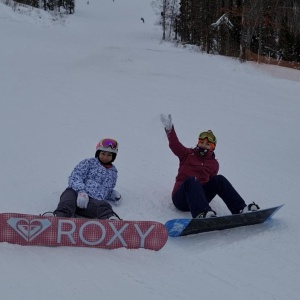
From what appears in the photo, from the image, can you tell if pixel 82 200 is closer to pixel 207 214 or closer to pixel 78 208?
pixel 78 208

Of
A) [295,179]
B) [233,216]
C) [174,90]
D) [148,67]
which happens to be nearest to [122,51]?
[148,67]

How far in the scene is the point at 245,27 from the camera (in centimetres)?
2170

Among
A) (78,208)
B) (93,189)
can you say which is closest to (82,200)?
(78,208)

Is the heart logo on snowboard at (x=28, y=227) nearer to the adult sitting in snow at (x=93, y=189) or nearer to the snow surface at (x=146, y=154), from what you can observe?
the snow surface at (x=146, y=154)

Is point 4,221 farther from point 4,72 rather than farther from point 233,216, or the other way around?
point 4,72

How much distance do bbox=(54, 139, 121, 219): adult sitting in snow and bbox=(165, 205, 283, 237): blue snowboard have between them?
0.50 m

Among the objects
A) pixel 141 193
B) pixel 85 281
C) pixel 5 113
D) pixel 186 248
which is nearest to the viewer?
pixel 85 281

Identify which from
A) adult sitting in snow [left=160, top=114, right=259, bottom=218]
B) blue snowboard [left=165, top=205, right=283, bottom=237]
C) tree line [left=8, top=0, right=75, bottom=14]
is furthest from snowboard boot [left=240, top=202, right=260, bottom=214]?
tree line [left=8, top=0, right=75, bottom=14]

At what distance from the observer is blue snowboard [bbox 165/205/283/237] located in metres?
3.54

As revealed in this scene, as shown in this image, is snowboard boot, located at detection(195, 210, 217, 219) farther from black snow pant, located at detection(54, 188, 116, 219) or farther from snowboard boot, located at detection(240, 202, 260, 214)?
black snow pant, located at detection(54, 188, 116, 219)

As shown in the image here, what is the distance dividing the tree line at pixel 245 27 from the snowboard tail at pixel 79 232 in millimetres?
17497

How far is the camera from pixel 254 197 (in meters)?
5.00

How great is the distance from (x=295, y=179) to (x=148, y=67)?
9.06 m

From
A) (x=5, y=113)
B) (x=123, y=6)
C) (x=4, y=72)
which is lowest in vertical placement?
(x=5, y=113)
